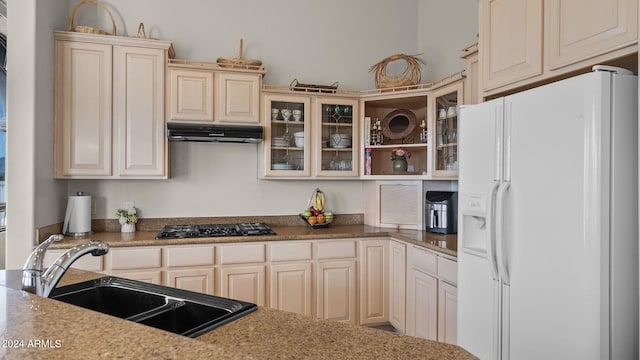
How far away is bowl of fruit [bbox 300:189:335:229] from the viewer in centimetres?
347

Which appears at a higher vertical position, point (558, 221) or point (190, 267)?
point (558, 221)

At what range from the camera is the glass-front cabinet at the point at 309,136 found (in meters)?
3.36

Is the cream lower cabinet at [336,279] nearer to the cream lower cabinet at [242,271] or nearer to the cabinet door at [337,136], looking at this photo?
the cream lower cabinet at [242,271]

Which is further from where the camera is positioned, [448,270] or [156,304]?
[448,270]

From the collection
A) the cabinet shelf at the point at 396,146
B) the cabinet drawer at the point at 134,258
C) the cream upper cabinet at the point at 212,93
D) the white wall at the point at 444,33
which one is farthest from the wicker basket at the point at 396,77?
→ the cabinet drawer at the point at 134,258

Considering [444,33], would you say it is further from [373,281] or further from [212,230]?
[212,230]

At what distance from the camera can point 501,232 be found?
1.75 meters

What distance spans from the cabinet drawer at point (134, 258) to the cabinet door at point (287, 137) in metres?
1.08

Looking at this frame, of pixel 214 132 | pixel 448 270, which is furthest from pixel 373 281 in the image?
pixel 214 132

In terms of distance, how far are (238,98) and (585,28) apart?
2.42 m

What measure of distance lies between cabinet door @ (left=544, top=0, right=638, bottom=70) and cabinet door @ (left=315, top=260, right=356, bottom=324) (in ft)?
6.87

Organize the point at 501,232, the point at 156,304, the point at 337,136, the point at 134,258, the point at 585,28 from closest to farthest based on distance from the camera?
the point at 156,304
the point at 585,28
the point at 501,232
the point at 134,258
the point at 337,136

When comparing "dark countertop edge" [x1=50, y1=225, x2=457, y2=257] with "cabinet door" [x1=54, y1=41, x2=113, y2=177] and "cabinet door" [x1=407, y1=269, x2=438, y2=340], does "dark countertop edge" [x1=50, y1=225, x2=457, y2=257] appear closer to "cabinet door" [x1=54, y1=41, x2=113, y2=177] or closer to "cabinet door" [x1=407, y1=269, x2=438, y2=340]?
"cabinet door" [x1=407, y1=269, x2=438, y2=340]

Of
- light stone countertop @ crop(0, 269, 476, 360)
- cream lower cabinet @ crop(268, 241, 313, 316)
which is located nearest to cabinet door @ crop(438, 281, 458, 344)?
cream lower cabinet @ crop(268, 241, 313, 316)
